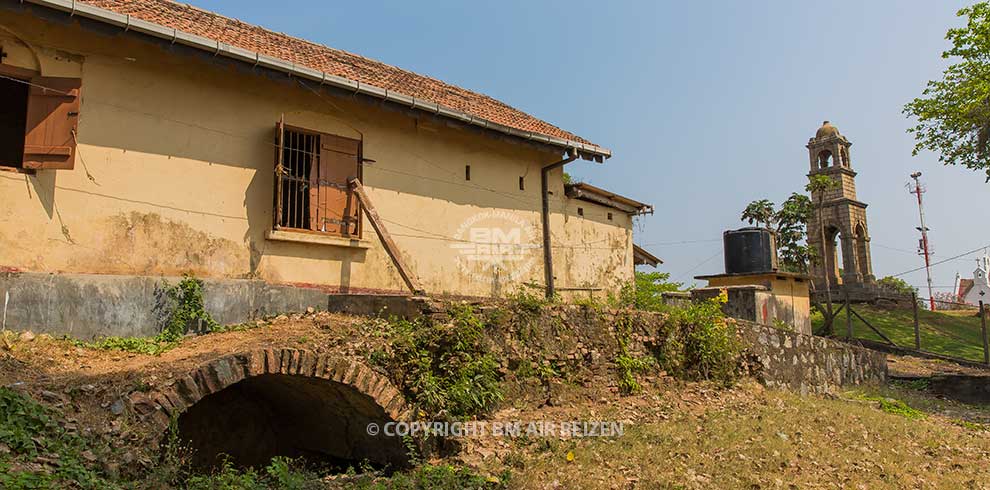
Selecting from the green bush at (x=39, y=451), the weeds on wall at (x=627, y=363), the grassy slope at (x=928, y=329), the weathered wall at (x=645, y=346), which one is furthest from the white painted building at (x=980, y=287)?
the green bush at (x=39, y=451)

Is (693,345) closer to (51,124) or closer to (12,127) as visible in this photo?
(51,124)

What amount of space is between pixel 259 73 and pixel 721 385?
8.45 meters

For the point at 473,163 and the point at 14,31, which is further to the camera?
the point at 473,163

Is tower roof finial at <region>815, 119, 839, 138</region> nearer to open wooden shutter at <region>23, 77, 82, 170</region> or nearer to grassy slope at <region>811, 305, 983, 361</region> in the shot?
grassy slope at <region>811, 305, 983, 361</region>

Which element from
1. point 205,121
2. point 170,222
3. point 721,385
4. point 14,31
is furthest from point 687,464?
point 14,31

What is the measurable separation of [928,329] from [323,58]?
82.7 feet

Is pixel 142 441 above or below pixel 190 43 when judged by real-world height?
below

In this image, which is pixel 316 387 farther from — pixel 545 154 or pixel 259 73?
pixel 545 154

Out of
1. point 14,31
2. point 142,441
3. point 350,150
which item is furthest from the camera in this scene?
point 350,150

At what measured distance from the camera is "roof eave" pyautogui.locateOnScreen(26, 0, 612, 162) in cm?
698

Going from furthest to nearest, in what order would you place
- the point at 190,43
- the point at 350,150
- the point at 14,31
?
the point at 350,150 → the point at 190,43 → the point at 14,31

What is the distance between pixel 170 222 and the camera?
8016mm

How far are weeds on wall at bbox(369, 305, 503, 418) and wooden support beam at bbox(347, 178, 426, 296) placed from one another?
1.29 meters

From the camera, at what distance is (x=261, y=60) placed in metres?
8.23
